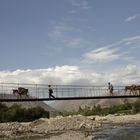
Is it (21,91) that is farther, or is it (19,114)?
(19,114)

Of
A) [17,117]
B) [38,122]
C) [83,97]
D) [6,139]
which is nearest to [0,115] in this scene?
[17,117]

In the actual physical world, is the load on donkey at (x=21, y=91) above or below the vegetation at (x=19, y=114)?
above

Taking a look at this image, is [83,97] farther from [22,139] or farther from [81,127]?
[22,139]

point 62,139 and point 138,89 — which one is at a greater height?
point 138,89

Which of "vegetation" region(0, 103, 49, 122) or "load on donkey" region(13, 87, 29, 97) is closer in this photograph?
"load on donkey" region(13, 87, 29, 97)

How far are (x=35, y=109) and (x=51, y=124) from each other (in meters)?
37.4

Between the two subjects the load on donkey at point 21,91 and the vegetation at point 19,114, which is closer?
the load on donkey at point 21,91

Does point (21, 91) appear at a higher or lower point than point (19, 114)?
higher

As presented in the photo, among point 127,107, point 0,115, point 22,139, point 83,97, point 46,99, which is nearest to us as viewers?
point 22,139

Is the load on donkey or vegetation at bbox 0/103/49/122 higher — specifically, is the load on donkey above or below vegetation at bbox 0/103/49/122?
above

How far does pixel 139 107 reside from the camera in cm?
8150

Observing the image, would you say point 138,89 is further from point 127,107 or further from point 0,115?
point 127,107

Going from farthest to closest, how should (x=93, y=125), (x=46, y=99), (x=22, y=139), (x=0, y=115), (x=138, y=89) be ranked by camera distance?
(x=0, y=115), (x=138, y=89), (x=93, y=125), (x=46, y=99), (x=22, y=139)

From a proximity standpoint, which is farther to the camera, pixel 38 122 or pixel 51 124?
pixel 38 122
